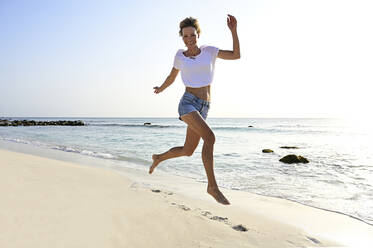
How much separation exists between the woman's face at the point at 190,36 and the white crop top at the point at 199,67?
4.9 inches

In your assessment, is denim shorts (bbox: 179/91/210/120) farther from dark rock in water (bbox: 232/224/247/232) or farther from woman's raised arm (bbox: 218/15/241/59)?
dark rock in water (bbox: 232/224/247/232)

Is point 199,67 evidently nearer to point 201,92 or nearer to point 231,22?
point 201,92

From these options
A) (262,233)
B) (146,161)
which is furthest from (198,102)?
(146,161)

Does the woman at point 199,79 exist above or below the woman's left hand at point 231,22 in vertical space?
below

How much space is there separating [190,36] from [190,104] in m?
0.74

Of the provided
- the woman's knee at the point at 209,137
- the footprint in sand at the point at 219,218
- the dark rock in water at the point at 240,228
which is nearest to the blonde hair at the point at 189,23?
the woman's knee at the point at 209,137

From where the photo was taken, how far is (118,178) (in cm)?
923

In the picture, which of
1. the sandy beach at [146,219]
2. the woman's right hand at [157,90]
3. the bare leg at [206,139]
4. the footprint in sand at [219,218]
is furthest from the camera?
the footprint in sand at [219,218]

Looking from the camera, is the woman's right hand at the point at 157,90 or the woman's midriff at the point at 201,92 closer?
the woman's midriff at the point at 201,92

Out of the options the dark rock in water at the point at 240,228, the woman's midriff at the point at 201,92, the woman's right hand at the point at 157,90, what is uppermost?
the woman's right hand at the point at 157,90

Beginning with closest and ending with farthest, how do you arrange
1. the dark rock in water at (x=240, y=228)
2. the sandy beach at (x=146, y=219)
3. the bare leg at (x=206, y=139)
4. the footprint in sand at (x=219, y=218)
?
the bare leg at (x=206, y=139)
the sandy beach at (x=146, y=219)
the dark rock in water at (x=240, y=228)
the footprint in sand at (x=219, y=218)

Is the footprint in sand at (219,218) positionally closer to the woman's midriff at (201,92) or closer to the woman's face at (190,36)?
the woman's midriff at (201,92)

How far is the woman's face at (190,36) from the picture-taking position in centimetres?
342

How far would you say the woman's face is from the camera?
342cm
